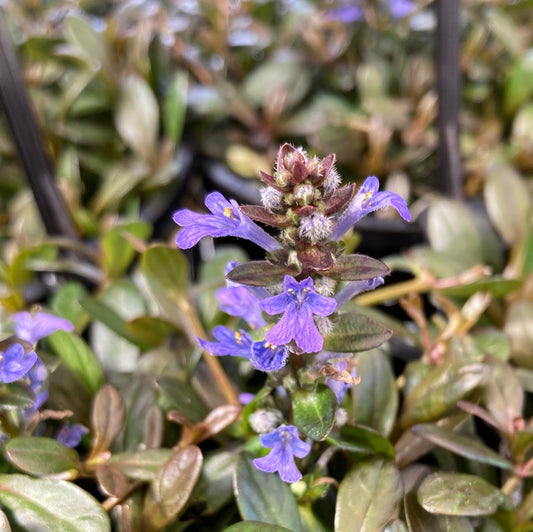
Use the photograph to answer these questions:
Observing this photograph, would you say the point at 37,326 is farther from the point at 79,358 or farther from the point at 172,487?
the point at 172,487

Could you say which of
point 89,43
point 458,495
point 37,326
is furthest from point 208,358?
point 89,43

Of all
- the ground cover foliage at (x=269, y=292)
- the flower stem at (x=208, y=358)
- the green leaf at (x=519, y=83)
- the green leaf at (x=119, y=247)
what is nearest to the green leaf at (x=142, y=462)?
the ground cover foliage at (x=269, y=292)

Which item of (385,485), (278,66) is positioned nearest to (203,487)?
(385,485)

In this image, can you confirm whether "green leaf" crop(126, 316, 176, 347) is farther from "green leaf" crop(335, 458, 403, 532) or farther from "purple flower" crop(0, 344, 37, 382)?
"green leaf" crop(335, 458, 403, 532)

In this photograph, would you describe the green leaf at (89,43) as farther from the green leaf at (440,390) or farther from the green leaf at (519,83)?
the green leaf at (440,390)

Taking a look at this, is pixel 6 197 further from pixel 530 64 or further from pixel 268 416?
pixel 530 64

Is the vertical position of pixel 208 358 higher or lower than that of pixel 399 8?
lower

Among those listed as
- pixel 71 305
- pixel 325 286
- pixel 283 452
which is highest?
pixel 325 286
